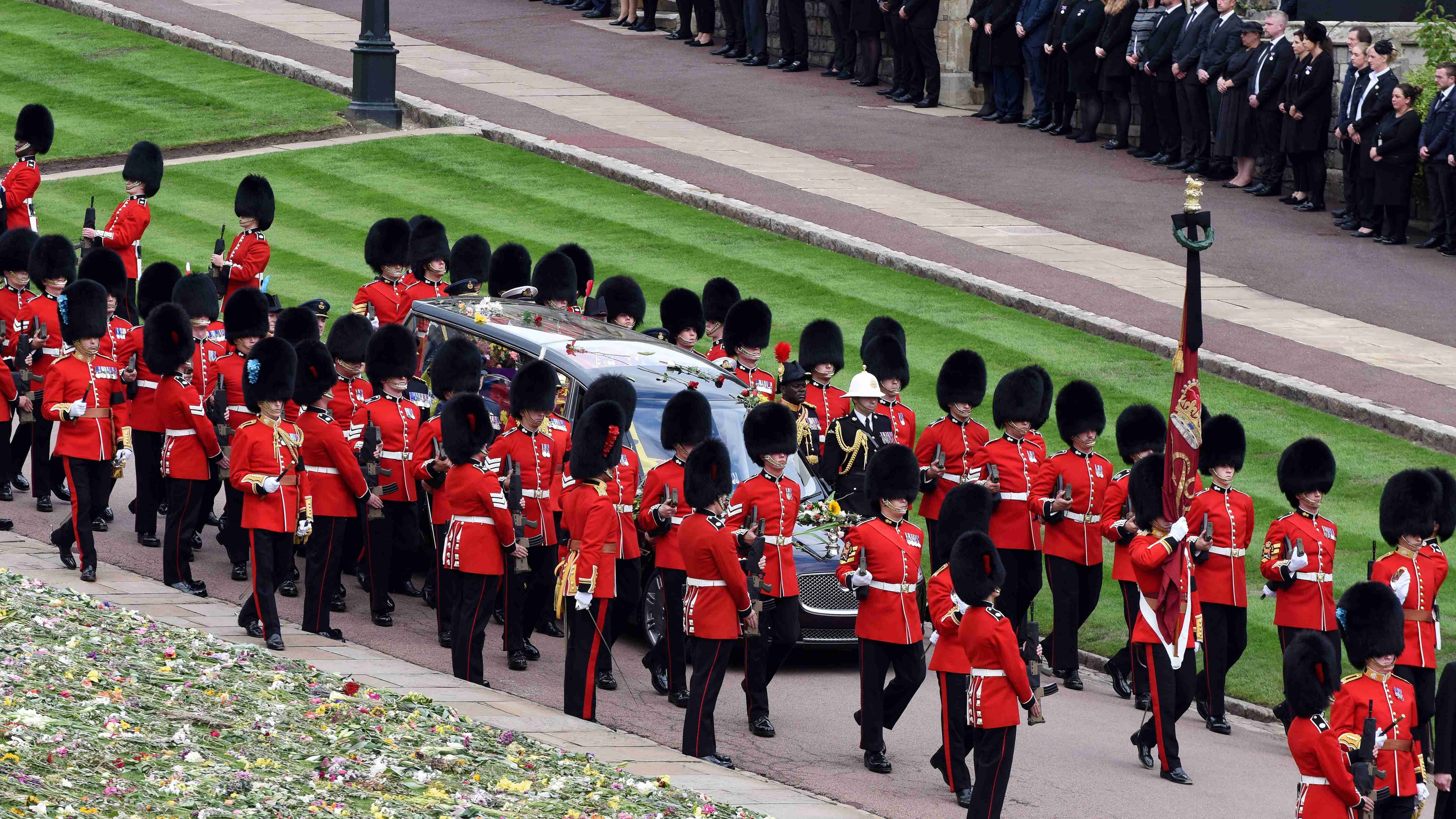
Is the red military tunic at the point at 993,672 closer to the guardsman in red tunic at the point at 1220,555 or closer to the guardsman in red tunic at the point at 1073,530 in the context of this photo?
the guardsman in red tunic at the point at 1220,555

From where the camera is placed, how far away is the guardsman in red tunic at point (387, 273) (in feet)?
43.9

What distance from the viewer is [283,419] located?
10.7 m

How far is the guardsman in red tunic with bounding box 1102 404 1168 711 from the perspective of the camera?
1062cm

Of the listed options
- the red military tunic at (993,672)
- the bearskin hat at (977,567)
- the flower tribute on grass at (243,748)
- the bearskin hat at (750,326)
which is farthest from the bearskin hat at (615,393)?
the red military tunic at (993,672)

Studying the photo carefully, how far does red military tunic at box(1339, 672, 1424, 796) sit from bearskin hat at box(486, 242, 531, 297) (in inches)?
314

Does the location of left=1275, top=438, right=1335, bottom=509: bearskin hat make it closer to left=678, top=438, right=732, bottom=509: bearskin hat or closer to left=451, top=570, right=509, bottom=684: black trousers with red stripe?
left=678, top=438, right=732, bottom=509: bearskin hat

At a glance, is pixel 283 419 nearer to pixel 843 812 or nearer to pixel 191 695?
pixel 191 695

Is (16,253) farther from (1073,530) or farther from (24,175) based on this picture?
(1073,530)

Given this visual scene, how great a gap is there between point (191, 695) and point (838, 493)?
4.70 m

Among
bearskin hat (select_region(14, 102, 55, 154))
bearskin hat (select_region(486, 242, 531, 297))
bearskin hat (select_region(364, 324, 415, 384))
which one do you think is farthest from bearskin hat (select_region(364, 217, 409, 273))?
bearskin hat (select_region(14, 102, 55, 154))

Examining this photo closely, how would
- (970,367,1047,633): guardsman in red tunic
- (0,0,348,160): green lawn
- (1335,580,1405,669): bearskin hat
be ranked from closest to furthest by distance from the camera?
(1335,580,1405,669): bearskin hat → (970,367,1047,633): guardsman in red tunic → (0,0,348,160): green lawn

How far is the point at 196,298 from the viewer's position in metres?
12.2

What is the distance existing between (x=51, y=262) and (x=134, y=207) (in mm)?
2844

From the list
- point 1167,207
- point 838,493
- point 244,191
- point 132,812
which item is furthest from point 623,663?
point 1167,207
